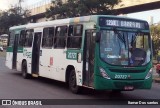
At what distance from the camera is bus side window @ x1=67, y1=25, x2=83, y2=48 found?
13.8m

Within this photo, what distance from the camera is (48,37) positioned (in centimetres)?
1684

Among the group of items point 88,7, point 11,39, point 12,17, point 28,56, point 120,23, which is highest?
point 12,17

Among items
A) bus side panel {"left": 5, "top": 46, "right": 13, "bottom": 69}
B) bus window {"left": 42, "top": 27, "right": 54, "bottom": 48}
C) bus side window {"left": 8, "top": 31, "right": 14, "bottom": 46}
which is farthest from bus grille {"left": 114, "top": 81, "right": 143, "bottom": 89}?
bus side window {"left": 8, "top": 31, "right": 14, "bottom": 46}

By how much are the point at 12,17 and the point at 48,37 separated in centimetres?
5804

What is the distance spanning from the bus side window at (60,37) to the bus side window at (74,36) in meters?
0.47

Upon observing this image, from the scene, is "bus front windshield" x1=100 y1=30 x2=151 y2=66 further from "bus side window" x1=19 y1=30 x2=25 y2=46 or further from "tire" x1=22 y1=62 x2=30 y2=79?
"bus side window" x1=19 y1=30 x2=25 y2=46

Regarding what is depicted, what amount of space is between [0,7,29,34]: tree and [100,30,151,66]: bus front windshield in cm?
6146

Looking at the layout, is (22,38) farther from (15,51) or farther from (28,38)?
(15,51)

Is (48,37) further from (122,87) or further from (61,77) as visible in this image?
(122,87)

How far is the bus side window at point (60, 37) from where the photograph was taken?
Result: 15161mm

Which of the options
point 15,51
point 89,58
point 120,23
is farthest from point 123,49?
point 15,51

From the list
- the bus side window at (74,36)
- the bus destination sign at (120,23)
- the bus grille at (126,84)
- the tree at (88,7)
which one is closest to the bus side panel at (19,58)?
the bus side window at (74,36)

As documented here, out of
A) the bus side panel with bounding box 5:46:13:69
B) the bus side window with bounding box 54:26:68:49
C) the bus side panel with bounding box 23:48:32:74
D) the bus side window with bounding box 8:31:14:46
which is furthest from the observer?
the bus side window with bounding box 8:31:14:46

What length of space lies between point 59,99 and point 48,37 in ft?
16.9
